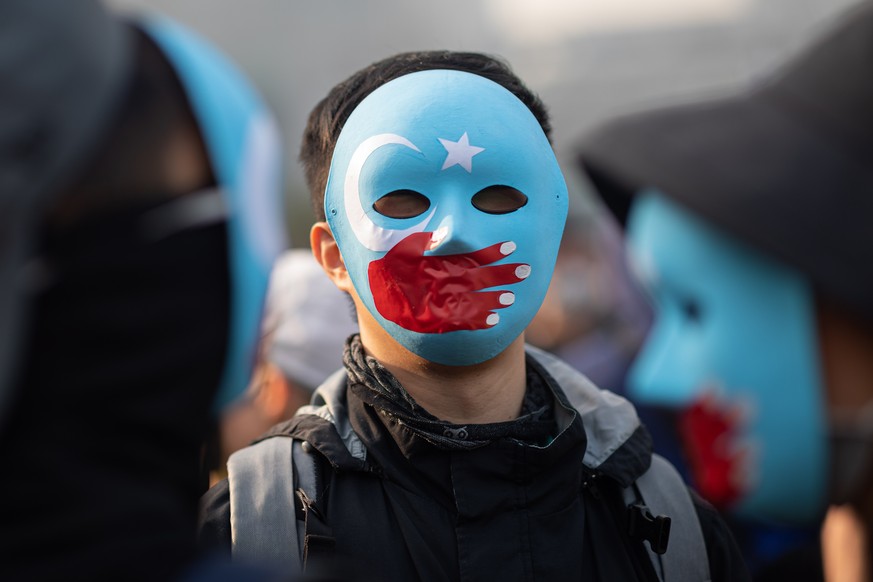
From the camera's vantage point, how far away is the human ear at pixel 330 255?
2094 millimetres

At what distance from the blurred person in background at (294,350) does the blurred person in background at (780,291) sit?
41.9 inches

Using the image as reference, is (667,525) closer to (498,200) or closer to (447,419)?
(447,419)

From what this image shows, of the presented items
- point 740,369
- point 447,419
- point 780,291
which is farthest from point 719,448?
point 447,419

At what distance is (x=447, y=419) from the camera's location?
77.7 inches

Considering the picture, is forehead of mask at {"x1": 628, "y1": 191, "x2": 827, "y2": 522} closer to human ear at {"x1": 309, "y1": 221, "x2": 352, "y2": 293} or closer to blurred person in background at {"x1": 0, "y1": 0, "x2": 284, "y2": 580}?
human ear at {"x1": 309, "y1": 221, "x2": 352, "y2": 293}

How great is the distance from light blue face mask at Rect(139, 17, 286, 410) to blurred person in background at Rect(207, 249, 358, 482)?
66.7 inches

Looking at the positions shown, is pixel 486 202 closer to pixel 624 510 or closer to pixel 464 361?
pixel 464 361

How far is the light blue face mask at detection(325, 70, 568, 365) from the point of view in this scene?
1898 mm

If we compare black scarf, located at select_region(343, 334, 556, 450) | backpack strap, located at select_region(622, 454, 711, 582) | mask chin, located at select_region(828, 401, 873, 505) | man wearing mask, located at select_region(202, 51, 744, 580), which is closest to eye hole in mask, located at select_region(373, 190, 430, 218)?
man wearing mask, located at select_region(202, 51, 744, 580)

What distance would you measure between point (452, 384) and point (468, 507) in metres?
0.27

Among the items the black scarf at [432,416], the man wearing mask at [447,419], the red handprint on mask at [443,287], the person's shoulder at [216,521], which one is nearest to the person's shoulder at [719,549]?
the man wearing mask at [447,419]

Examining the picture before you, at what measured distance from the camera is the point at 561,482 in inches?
74.7

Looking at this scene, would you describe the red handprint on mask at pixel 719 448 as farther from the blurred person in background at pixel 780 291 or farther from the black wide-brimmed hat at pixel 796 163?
the black wide-brimmed hat at pixel 796 163

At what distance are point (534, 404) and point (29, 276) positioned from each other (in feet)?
4.18
